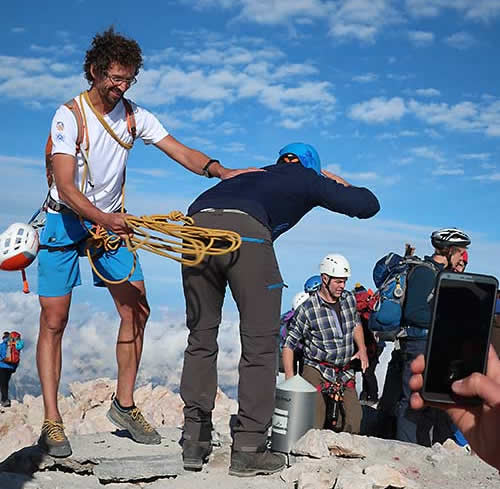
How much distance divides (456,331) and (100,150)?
12.1 ft

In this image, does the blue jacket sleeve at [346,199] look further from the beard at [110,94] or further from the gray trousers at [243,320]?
the beard at [110,94]

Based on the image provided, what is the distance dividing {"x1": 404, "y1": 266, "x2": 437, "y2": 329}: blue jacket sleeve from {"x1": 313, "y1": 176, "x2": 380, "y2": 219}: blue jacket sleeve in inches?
57.9

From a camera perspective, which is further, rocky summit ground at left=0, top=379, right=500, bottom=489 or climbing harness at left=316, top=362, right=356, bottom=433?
climbing harness at left=316, top=362, right=356, bottom=433

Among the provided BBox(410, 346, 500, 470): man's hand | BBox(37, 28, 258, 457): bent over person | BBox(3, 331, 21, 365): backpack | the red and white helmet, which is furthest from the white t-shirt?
BBox(3, 331, 21, 365): backpack

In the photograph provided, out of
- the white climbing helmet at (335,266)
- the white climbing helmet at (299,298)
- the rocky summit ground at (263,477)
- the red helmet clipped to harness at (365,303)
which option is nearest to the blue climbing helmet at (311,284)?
the white climbing helmet at (299,298)

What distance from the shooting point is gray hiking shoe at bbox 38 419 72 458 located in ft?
16.5

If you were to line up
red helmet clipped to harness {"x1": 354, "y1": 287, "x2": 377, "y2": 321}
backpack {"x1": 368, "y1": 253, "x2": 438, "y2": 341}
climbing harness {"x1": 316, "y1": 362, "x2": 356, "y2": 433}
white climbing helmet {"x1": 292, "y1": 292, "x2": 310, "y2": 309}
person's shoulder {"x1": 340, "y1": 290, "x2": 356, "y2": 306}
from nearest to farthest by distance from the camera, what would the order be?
backpack {"x1": 368, "y1": 253, "x2": 438, "y2": 341} < climbing harness {"x1": 316, "y1": 362, "x2": 356, "y2": 433} < person's shoulder {"x1": 340, "y1": 290, "x2": 356, "y2": 306} < red helmet clipped to harness {"x1": 354, "y1": 287, "x2": 377, "y2": 321} < white climbing helmet {"x1": 292, "y1": 292, "x2": 310, "y2": 309}

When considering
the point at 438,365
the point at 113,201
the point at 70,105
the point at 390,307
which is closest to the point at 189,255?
the point at 113,201

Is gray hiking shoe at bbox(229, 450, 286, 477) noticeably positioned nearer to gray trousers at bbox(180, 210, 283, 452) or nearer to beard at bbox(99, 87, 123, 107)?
gray trousers at bbox(180, 210, 283, 452)

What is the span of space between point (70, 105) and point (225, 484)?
2.78 meters

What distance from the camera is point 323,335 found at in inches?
289

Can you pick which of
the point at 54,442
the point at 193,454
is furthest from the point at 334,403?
the point at 54,442

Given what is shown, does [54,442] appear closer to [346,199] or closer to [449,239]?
[346,199]

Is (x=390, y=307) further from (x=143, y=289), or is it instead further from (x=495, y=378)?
(x=495, y=378)
